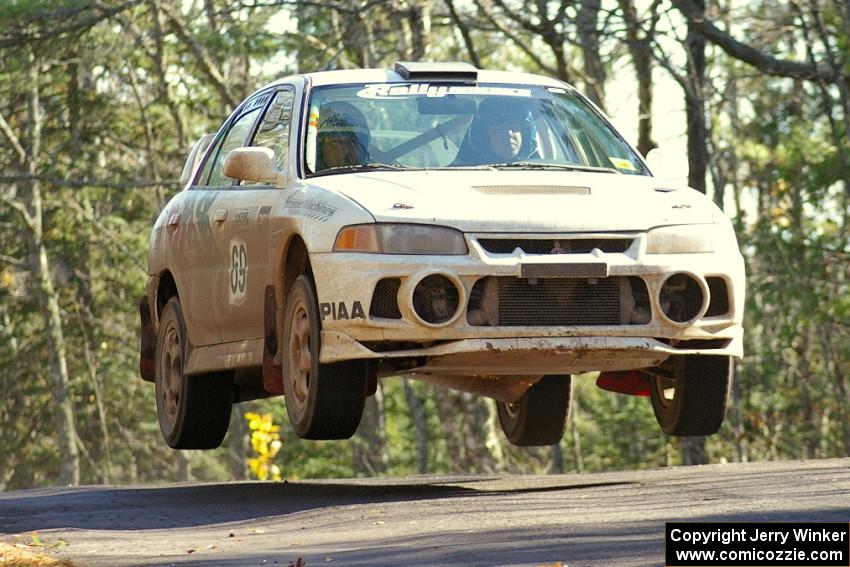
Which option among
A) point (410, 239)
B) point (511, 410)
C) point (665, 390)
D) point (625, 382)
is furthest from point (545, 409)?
point (410, 239)

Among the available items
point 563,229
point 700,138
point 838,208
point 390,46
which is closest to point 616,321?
point 563,229

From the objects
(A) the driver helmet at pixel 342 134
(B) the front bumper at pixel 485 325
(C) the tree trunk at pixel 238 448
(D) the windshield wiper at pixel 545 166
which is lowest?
(C) the tree trunk at pixel 238 448

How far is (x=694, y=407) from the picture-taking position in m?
9.40

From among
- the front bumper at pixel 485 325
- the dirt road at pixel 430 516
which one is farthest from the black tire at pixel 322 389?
the dirt road at pixel 430 516

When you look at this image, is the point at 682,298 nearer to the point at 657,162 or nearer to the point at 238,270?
the point at 657,162

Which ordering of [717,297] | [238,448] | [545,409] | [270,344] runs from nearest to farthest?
[717,297]
[270,344]
[545,409]
[238,448]

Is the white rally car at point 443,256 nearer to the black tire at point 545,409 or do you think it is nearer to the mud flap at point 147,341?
the black tire at point 545,409

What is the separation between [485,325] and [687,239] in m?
1.03

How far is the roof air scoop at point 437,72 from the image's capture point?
10.1 meters

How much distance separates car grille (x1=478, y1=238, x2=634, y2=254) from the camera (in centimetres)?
849

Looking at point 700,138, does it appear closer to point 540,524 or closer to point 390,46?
point 390,46

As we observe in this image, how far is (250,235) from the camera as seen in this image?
9.91 meters

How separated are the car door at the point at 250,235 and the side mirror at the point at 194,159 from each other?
48.4 inches

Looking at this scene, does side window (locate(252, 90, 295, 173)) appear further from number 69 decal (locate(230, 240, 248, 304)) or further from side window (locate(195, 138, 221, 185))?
side window (locate(195, 138, 221, 185))
